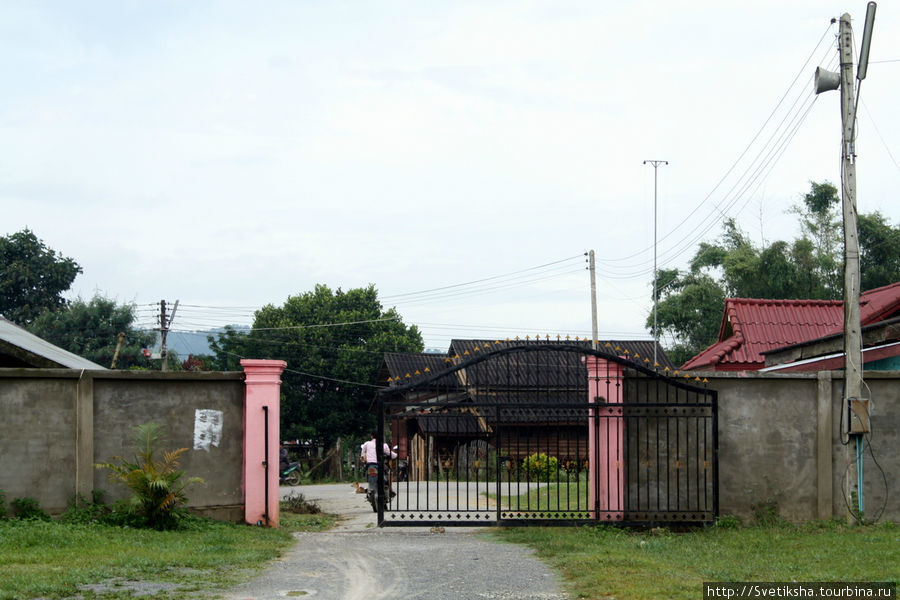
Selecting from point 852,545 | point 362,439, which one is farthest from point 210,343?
point 852,545

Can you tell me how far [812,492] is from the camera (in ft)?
43.7

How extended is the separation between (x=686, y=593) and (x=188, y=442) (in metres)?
7.65

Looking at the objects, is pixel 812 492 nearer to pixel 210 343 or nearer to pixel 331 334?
pixel 331 334

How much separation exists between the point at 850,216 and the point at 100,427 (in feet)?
34.3

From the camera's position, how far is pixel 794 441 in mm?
13375

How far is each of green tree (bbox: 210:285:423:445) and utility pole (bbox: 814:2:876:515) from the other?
36.2 m

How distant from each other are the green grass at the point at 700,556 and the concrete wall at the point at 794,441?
53cm

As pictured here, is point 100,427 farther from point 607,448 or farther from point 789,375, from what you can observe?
point 789,375

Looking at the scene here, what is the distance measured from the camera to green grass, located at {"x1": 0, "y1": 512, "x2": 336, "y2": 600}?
824 cm

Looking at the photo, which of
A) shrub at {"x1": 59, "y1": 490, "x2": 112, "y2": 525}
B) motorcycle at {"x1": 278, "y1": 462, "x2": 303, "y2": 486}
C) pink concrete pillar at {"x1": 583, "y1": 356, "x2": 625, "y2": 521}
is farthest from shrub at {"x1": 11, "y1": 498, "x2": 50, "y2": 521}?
motorcycle at {"x1": 278, "y1": 462, "x2": 303, "y2": 486}

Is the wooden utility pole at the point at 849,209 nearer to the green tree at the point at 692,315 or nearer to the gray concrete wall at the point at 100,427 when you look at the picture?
the gray concrete wall at the point at 100,427

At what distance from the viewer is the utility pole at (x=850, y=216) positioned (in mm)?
12734

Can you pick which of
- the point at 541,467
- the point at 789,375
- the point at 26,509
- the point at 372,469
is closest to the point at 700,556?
the point at 789,375

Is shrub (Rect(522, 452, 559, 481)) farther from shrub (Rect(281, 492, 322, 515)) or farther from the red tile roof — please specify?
the red tile roof
